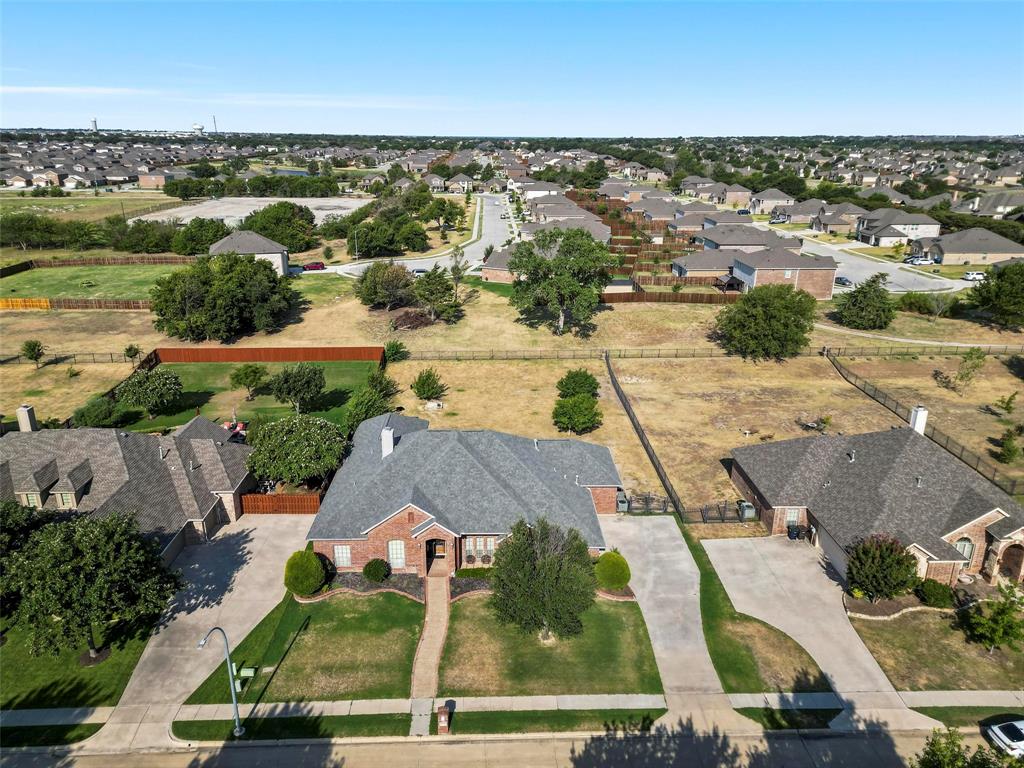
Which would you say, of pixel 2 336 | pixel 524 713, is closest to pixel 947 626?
pixel 524 713

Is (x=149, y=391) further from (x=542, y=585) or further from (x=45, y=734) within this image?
(x=542, y=585)

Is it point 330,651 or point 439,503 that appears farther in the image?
point 439,503

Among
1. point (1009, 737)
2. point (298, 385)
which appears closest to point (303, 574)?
point (298, 385)

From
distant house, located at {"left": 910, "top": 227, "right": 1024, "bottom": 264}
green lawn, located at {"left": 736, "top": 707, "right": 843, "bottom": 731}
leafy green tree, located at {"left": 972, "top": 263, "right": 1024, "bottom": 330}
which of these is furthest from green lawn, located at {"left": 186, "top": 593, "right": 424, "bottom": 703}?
distant house, located at {"left": 910, "top": 227, "right": 1024, "bottom": 264}

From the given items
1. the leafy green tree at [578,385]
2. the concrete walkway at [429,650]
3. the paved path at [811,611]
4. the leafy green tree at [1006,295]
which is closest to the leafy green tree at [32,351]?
the leafy green tree at [578,385]

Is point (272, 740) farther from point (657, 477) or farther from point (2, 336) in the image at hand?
point (2, 336)

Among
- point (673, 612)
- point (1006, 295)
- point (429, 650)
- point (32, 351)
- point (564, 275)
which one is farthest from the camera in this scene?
point (1006, 295)
